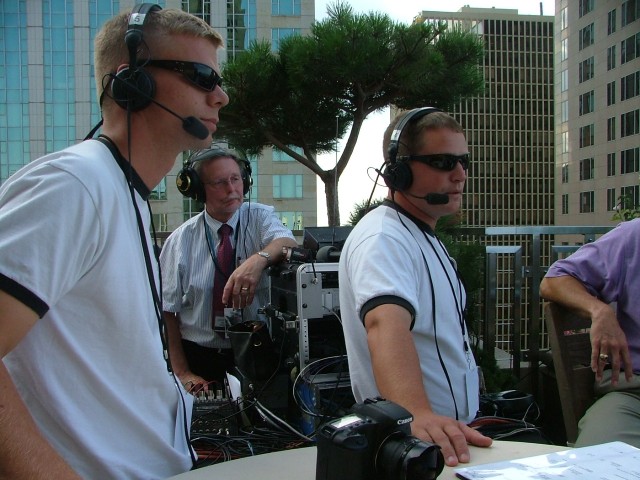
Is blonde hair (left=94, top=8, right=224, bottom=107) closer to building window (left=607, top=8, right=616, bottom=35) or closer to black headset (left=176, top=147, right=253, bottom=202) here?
black headset (left=176, top=147, right=253, bottom=202)

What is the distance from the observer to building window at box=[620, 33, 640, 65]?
53562 mm

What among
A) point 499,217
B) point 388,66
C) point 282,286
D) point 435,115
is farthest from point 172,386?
point 499,217

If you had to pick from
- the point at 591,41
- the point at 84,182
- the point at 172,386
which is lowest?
the point at 172,386

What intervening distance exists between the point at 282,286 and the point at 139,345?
153 centimetres

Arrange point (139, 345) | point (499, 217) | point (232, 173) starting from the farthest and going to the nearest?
1. point (499, 217)
2. point (232, 173)
3. point (139, 345)

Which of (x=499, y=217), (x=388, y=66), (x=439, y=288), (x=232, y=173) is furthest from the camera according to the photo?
(x=499, y=217)

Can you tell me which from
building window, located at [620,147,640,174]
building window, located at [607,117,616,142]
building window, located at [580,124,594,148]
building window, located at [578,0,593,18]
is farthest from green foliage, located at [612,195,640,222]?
building window, located at [578,0,593,18]

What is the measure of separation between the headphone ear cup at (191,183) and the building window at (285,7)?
48082 mm

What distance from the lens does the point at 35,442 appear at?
889 millimetres

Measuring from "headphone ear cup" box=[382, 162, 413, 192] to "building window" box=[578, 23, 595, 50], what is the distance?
67770 mm

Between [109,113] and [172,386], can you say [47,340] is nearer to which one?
[172,386]

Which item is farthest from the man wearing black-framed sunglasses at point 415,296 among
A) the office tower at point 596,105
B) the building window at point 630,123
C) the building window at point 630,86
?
the building window at point 630,86

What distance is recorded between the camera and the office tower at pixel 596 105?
55.1 meters

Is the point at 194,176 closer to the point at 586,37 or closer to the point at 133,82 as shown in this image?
the point at 133,82
